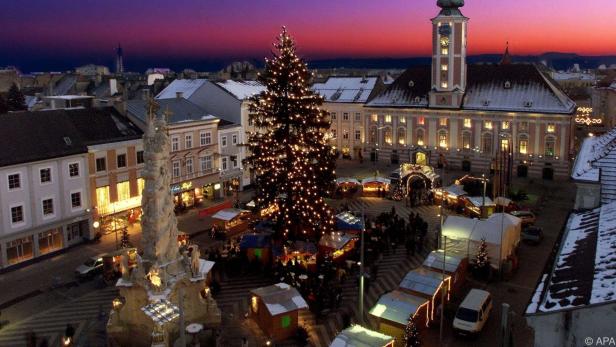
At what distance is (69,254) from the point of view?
38.7 m

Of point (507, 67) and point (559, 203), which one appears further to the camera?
point (507, 67)

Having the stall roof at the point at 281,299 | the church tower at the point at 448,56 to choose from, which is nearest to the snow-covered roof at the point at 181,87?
the church tower at the point at 448,56

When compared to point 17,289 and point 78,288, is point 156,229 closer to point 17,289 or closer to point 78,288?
point 78,288

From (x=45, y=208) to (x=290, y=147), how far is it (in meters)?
17.7

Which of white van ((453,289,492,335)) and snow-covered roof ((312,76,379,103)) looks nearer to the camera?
white van ((453,289,492,335))

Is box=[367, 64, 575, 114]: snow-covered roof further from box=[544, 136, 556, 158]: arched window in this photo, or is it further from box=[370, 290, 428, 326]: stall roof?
box=[370, 290, 428, 326]: stall roof

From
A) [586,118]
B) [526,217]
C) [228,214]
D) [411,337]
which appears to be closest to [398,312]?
[411,337]

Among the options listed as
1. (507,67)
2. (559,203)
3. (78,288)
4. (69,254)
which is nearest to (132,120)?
(69,254)

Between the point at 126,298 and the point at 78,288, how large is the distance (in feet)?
31.8

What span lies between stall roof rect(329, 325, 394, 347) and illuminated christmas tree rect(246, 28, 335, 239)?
1229 centimetres

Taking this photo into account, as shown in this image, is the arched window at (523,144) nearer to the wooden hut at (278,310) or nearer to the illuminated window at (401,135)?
the illuminated window at (401,135)

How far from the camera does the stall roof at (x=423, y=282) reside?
90.8 feet

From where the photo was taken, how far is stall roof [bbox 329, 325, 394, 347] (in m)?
22.2

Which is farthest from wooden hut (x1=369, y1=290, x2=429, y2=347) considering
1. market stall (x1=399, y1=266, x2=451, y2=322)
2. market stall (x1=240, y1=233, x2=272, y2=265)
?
market stall (x1=240, y1=233, x2=272, y2=265)
